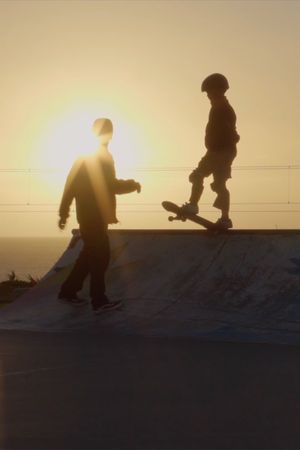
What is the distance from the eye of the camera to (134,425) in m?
4.69

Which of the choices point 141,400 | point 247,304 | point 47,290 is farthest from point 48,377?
point 47,290

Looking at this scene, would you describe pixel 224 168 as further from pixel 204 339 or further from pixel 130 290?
pixel 204 339

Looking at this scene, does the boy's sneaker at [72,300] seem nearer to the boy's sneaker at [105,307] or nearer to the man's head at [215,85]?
the boy's sneaker at [105,307]

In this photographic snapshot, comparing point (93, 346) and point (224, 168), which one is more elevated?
point (224, 168)

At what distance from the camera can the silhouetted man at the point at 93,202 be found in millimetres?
10031

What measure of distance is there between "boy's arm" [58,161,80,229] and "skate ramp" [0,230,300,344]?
0.85m

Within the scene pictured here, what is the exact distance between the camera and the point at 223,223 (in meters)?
10.9

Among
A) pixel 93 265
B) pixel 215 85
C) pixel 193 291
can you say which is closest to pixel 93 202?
pixel 93 265

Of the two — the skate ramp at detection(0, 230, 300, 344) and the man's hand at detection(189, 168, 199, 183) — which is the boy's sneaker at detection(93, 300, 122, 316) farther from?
the man's hand at detection(189, 168, 199, 183)

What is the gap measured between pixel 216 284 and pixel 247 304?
25.0 inches

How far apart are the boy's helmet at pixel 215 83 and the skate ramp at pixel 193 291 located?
1.58 metres

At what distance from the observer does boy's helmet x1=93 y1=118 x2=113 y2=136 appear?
10.1 metres

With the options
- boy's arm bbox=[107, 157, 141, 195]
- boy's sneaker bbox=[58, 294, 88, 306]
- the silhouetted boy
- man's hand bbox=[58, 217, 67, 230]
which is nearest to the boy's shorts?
the silhouetted boy

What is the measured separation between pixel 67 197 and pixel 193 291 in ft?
5.13
